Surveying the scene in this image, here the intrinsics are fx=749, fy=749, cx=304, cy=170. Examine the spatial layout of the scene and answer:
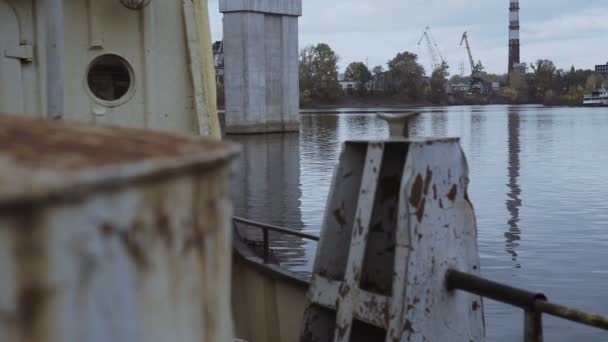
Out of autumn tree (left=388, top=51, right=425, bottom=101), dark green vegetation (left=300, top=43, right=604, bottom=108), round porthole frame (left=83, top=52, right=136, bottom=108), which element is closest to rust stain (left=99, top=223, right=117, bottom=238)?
round porthole frame (left=83, top=52, right=136, bottom=108)

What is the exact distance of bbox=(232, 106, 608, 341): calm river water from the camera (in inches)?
535

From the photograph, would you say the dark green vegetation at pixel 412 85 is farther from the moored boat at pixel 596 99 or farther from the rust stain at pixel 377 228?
the rust stain at pixel 377 228

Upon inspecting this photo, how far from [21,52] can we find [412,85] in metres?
148

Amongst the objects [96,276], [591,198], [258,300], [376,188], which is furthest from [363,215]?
[591,198]

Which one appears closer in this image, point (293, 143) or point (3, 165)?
point (3, 165)

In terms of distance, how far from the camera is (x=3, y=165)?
134 centimetres

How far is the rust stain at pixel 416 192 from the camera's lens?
351 cm

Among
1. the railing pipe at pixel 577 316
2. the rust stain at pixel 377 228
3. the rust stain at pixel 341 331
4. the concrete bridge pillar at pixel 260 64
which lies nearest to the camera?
the railing pipe at pixel 577 316

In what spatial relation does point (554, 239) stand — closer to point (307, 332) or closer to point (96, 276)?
point (307, 332)

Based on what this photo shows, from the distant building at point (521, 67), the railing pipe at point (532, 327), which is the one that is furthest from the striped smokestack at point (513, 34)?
the railing pipe at point (532, 327)

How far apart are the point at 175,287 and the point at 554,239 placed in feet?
57.0

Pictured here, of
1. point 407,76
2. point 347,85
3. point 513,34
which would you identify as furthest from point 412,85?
point 513,34

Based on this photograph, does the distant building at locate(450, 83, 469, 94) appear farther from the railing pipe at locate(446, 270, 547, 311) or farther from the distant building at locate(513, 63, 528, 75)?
the railing pipe at locate(446, 270, 547, 311)

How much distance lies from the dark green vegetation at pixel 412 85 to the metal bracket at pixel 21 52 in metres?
128
